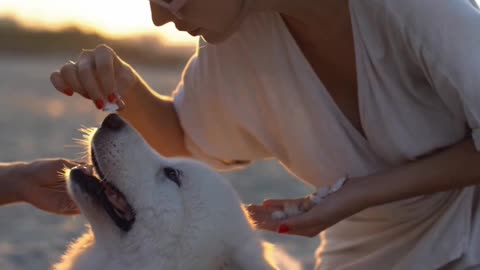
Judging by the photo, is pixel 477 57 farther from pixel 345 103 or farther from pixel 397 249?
pixel 397 249

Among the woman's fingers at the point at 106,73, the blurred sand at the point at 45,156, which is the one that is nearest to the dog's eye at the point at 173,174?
the woman's fingers at the point at 106,73

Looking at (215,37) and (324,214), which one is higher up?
(215,37)

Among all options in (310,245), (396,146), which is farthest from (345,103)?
(310,245)

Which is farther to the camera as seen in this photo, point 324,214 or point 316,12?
point 316,12

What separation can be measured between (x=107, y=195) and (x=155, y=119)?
19.7 inches

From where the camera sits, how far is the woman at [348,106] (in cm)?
191

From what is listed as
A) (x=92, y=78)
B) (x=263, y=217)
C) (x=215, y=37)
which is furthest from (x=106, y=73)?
(x=263, y=217)

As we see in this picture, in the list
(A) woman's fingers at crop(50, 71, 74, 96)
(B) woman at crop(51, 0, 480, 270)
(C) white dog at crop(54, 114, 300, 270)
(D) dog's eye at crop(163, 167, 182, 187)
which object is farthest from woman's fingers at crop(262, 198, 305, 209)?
(A) woman's fingers at crop(50, 71, 74, 96)

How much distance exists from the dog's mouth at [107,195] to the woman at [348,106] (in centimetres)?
20

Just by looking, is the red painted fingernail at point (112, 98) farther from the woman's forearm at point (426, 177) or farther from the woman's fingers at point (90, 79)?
the woman's forearm at point (426, 177)

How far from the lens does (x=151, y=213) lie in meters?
1.97

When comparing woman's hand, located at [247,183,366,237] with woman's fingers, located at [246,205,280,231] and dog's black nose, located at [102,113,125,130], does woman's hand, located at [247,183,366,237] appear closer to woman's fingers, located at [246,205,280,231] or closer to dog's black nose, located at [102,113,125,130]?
woman's fingers, located at [246,205,280,231]

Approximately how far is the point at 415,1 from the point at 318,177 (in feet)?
2.10

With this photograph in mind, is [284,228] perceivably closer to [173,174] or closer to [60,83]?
[173,174]
